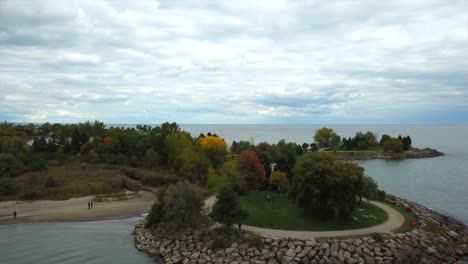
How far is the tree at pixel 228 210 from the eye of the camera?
3450 centimetres

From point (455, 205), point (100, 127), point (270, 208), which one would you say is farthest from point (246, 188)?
point (100, 127)

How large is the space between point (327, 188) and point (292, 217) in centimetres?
488

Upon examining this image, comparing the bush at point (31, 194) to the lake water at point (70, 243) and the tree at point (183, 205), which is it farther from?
the tree at point (183, 205)

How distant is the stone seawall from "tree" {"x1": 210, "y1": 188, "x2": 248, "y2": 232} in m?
1.66

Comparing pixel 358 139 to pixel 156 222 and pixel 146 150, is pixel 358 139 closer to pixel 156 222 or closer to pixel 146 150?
pixel 146 150

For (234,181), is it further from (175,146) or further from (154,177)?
(175,146)

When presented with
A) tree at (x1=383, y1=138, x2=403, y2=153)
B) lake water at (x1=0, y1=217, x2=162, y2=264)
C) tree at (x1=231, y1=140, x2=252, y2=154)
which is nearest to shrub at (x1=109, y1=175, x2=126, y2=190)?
lake water at (x1=0, y1=217, x2=162, y2=264)

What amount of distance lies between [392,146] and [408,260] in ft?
332

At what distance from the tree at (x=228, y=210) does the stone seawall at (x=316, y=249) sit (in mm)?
1659

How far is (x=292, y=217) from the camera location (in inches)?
1506

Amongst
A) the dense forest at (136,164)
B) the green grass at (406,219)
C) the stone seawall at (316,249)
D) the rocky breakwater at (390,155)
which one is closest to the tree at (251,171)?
the dense forest at (136,164)

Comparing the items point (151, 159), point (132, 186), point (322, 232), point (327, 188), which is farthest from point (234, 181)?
point (151, 159)

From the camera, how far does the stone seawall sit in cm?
3083

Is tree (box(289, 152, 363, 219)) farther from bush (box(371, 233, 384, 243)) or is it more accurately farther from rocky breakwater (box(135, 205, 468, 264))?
rocky breakwater (box(135, 205, 468, 264))
